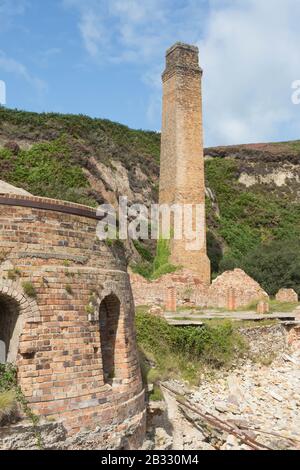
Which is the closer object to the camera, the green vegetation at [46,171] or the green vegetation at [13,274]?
the green vegetation at [13,274]

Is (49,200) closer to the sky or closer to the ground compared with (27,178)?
closer to the ground

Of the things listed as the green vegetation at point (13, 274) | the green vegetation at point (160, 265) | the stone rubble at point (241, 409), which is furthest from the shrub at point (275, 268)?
the green vegetation at point (13, 274)

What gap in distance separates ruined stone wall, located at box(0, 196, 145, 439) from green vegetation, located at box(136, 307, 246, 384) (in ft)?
15.8

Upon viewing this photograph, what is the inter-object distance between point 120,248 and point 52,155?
2793 cm

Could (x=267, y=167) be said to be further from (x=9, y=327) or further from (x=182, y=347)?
(x=9, y=327)

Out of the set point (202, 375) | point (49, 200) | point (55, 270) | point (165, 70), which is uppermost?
point (165, 70)

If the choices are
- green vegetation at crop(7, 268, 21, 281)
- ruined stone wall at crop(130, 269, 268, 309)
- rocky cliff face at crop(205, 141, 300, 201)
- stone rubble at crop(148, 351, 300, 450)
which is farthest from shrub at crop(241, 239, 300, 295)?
green vegetation at crop(7, 268, 21, 281)

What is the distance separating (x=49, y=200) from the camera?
7.99 metres

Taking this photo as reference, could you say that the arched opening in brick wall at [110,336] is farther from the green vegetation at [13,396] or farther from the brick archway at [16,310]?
the green vegetation at [13,396]

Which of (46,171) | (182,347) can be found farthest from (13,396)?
(46,171)

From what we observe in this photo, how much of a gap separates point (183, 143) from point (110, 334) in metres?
21.6

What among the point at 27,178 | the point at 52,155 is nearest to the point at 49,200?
the point at 27,178

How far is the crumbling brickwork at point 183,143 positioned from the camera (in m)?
28.7

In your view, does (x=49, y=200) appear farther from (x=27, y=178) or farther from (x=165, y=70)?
(x=27, y=178)
